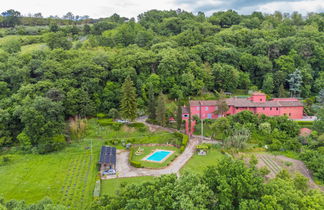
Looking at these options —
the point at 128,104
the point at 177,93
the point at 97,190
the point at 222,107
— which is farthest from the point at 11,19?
the point at 97,190

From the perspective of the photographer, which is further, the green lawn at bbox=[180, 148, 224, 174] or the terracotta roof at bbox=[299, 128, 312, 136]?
the terracotta roof at bbox=[299, 128, 312, 136]

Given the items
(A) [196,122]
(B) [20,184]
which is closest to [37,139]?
(B) [20,184]

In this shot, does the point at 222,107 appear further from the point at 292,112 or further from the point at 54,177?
the point at 54,177

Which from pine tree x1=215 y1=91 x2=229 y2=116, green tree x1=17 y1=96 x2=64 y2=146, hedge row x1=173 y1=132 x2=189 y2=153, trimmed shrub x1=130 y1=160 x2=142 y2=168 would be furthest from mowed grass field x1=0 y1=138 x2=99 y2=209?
pine tree x1=215 y1=91 x2=229 y2=116

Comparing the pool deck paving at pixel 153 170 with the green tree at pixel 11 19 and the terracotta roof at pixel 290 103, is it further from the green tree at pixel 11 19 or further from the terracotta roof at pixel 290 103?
the green tree at pixel 11 19

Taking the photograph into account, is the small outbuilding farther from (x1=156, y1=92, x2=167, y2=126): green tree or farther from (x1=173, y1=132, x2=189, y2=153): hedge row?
(x1=156, y1=92, x2=167, y2=126): green tree

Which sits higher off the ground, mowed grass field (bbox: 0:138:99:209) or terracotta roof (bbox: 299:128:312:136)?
terracotta roof (bbox: 299:128:312:136)
